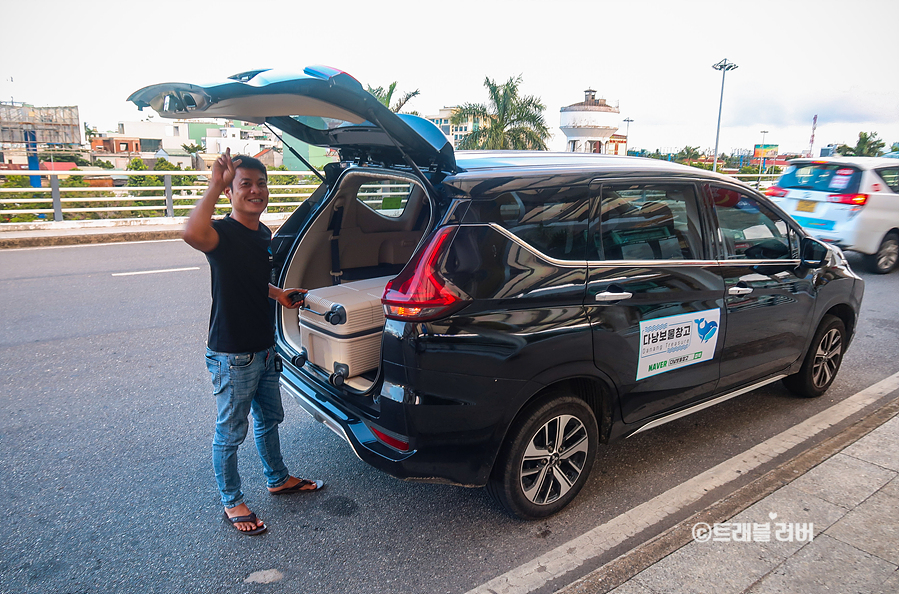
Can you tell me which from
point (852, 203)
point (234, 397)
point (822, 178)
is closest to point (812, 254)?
point (234, 397)

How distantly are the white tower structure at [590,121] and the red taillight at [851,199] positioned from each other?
5816 cm

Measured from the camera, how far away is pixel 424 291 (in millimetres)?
2557

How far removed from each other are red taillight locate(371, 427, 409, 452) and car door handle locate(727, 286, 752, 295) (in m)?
2.12

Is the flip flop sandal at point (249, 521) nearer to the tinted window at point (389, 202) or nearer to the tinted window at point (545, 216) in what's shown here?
the tinted window at point (545, 216)

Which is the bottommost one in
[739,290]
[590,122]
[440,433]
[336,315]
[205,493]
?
[205,493]

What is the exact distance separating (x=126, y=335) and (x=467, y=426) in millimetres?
4415

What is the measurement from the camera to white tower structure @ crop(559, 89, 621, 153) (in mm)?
66125

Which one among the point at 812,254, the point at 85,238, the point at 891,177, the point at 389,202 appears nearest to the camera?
the point at 812,254

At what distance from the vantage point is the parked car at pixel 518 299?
8.41 feet

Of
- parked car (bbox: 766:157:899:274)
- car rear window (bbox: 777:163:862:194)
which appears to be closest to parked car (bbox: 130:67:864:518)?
parked car (bbox: 766:157:899:274)

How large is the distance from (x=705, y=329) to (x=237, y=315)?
2.52 meters

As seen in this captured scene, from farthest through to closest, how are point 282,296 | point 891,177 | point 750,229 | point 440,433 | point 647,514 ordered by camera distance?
point 891,177 < point 750,229 < point 282,296 < point 647,514 < point 440,433

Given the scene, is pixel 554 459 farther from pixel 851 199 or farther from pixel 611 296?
pixel 851 199

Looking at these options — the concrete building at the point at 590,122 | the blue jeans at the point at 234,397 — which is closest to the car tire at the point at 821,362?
the blue jeans at the point at 234,397
